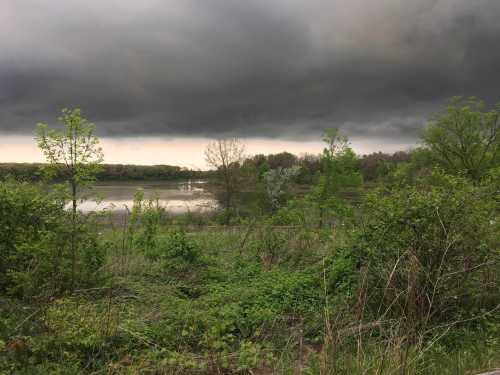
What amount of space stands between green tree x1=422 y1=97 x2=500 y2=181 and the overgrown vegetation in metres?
25.5

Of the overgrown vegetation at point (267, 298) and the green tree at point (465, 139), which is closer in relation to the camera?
the overgrown vegetation at point (267, 298)

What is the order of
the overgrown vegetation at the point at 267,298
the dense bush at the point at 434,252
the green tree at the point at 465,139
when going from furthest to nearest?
the green tree at the point at 465,139 < the dense bush at the point at 434,252 < the overgrown vegetation at the point at 267,298

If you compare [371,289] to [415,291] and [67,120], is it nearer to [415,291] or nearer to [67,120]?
[415,291]

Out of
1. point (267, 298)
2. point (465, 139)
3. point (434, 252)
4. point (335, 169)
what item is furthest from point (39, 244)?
point (465, 139)

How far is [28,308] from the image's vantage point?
15.4 ft

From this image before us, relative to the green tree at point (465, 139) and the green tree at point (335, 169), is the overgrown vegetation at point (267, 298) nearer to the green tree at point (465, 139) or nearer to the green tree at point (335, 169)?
the green tree at point (335, 169)

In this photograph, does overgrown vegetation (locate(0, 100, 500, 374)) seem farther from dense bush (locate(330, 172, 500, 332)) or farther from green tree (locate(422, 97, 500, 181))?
green tree (locate(422, 97, 500, 181))

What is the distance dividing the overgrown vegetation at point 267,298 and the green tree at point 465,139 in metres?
25.5

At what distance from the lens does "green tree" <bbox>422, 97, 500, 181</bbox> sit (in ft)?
94.4

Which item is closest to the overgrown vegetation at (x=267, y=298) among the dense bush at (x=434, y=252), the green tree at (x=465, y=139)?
the dense bush at (x=434, y=252)

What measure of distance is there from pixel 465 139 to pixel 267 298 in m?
29.4

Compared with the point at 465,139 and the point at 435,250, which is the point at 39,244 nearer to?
the point at 435,250

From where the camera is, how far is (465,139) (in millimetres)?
29516

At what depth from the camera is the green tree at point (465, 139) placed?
2877cm
